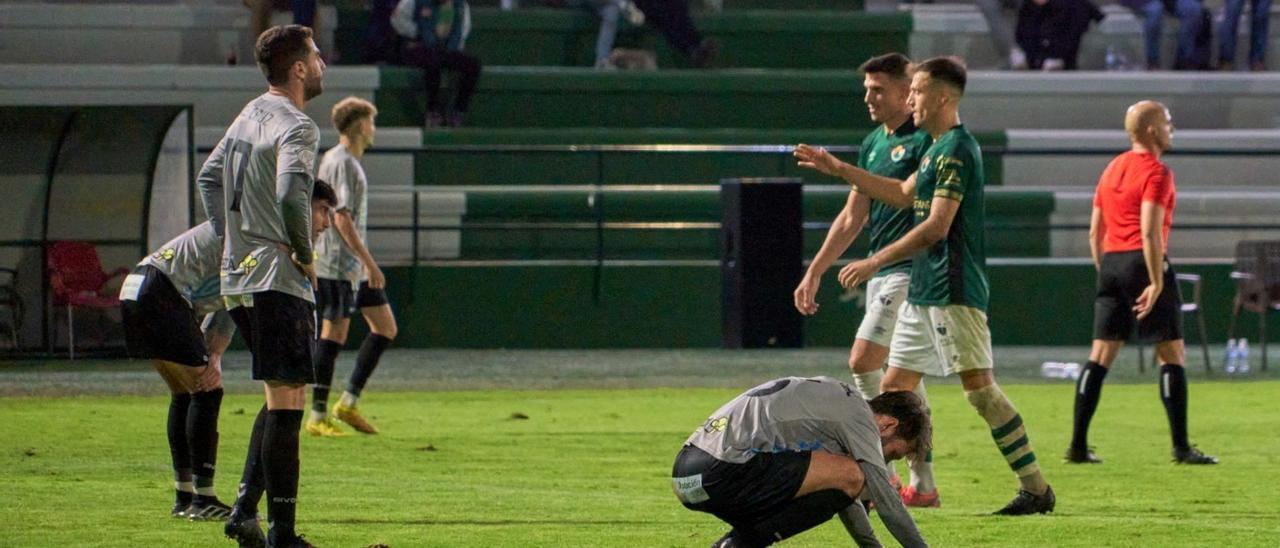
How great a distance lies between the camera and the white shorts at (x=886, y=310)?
8750mm

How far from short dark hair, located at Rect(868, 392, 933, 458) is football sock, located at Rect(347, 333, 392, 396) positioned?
18.6 ft

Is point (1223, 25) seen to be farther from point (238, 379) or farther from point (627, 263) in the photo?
point (238, 379)

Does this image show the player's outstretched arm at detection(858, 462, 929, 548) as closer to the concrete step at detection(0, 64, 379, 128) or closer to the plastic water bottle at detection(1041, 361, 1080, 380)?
the plastic water bottle at detection(1041, 361, 1080, 380)

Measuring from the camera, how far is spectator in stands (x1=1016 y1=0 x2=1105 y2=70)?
862 inches

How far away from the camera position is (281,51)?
683cm

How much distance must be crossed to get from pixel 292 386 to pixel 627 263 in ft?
38.8

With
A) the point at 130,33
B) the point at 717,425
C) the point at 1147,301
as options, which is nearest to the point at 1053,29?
the point at 130,33

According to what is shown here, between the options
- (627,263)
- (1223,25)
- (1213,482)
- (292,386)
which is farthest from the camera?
(1223,25)

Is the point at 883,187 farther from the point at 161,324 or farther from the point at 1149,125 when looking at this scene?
the point at 161,324

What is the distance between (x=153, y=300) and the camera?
764cm

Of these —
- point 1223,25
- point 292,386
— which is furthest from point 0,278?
point 1223,25

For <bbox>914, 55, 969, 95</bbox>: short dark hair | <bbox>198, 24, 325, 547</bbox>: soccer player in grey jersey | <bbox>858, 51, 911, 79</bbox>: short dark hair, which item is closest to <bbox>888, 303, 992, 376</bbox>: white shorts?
<bbox>914, 55, 969, 95</bbox>: short dark hair

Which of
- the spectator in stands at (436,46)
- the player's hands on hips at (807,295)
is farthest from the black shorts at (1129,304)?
the spectator in stands at (436,46)

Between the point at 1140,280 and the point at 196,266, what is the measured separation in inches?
211
